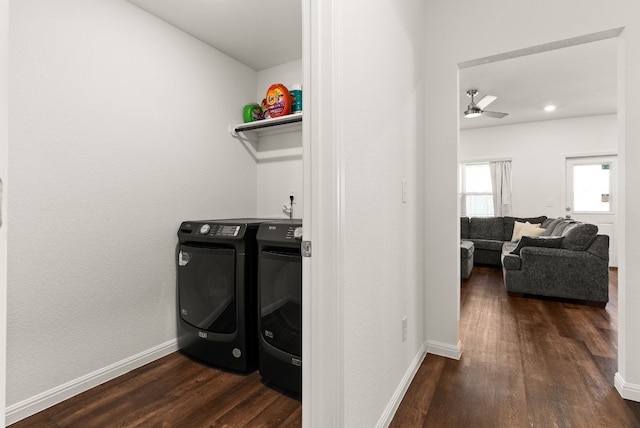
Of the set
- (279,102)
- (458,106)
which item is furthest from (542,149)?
(279,102)

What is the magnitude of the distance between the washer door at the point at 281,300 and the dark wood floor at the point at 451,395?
327 mm

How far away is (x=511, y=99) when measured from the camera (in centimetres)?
487

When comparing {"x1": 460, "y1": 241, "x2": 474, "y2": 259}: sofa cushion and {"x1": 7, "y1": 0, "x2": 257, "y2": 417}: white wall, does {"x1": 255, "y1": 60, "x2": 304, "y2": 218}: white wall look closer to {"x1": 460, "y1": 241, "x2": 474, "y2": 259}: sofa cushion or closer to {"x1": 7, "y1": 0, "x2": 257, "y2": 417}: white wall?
{"x1": 7, "y1": 0, "x2": 257, "y2": 417}: white wall

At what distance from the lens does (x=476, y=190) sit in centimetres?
677

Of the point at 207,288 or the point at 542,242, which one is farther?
the point at 542,242

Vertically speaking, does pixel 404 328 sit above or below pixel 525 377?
above

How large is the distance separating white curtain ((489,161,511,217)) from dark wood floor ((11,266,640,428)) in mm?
4163

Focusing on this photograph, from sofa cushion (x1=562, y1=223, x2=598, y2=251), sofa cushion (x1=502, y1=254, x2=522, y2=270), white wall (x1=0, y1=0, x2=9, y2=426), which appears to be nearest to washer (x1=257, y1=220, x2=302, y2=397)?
white wall (x1=0, y1=0, x2=9, y2=426)

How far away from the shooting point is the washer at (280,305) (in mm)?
1838

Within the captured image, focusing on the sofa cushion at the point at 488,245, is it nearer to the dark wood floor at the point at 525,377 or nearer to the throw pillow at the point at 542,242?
the throw pillow at the point at 542,242

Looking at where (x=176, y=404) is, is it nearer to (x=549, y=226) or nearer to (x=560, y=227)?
(x=560, y=227)

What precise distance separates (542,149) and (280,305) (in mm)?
6327

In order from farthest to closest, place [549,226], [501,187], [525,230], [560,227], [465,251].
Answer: [501,187], [525,230], [549,226], [465,251], [560,227]

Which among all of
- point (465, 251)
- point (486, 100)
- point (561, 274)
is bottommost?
point (561, 274)
